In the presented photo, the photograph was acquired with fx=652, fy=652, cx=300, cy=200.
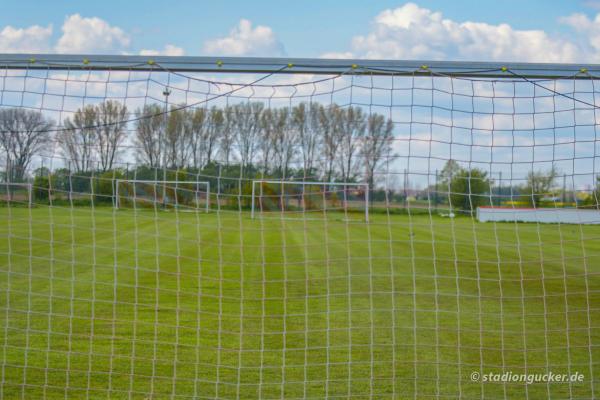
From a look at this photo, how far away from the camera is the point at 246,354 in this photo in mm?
6078

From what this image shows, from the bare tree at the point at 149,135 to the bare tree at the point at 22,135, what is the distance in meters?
0.68

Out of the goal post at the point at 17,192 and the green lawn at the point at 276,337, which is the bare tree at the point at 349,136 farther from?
the goal post at the point at 17,192

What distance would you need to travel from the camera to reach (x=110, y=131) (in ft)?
16.9

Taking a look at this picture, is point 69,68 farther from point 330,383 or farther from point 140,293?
point 140,293

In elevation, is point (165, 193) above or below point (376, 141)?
below

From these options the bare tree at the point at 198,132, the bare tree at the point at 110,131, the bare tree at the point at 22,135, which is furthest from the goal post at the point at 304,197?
the bare tree at the point at 22,135

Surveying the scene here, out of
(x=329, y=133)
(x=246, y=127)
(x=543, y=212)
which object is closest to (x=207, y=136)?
(x=246, y=127)

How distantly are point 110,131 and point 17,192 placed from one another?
4.05 feet

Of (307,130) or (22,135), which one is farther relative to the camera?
(22,135)

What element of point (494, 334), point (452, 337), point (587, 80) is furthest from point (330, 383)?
point (587, 80)

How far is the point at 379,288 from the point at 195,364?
521cm

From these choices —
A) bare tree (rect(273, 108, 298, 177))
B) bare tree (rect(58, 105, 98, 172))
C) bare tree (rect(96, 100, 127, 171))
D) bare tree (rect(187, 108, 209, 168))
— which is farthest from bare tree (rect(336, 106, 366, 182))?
bare tree (rect(58, 105, 98, 172))

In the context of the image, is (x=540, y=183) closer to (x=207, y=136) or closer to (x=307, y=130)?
(x=307, y=130)

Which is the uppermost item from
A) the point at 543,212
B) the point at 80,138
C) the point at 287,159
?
the point at 80,138
